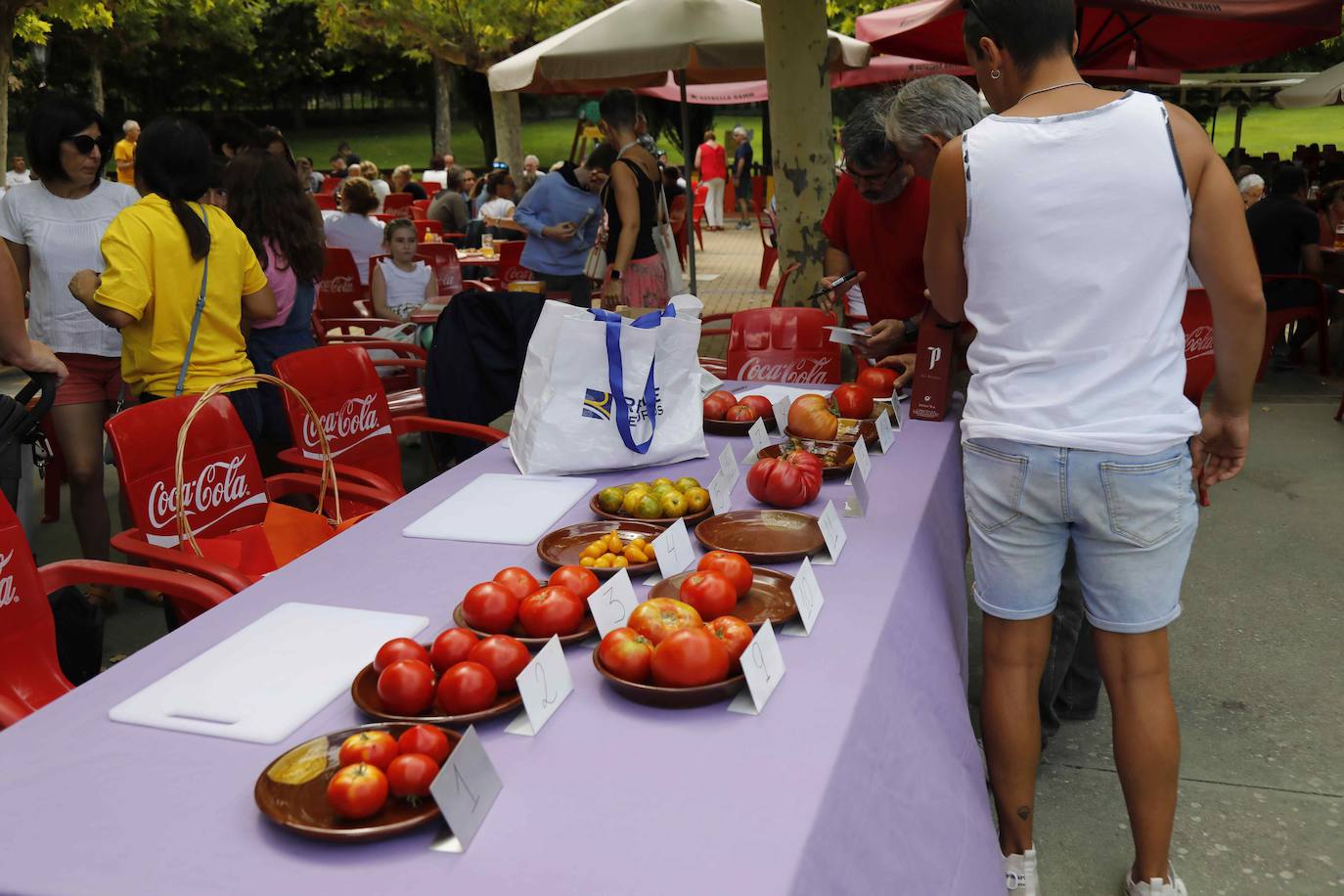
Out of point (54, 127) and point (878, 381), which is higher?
point (54, 127)

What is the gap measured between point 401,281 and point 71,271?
282 cm

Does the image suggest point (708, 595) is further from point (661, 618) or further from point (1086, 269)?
point (1086, 269)

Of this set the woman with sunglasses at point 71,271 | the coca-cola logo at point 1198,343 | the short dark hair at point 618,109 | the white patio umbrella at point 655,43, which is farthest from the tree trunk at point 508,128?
the coca-cola logo at point 1198,343

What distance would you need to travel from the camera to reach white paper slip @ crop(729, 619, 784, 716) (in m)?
1.62

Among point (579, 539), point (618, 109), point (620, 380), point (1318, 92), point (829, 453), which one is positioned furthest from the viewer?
point (1318, 92)

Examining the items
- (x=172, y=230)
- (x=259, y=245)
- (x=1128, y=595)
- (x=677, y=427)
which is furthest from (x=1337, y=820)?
(x=259, y=245)

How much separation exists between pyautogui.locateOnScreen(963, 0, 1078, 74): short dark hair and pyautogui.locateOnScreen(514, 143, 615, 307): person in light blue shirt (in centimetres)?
522

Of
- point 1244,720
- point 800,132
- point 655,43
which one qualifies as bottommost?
point 1244,720

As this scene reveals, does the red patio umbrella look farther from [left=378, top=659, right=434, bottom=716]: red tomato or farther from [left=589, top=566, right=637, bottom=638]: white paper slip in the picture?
[left=378, top=659, right=434, bottom=716]: red tomato

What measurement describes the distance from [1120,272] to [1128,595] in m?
0.63

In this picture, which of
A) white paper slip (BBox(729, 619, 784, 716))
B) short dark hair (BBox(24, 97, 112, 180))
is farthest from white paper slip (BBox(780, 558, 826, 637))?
short dark hair (BBox(24, 97, 112, 180))

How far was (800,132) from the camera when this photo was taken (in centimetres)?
672

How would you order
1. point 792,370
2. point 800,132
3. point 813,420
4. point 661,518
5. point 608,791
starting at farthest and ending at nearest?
point 800,132
point 792,370
point 813,420
point 661,518
point 608,791

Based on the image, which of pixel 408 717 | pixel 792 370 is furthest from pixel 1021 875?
pixel 792 370
